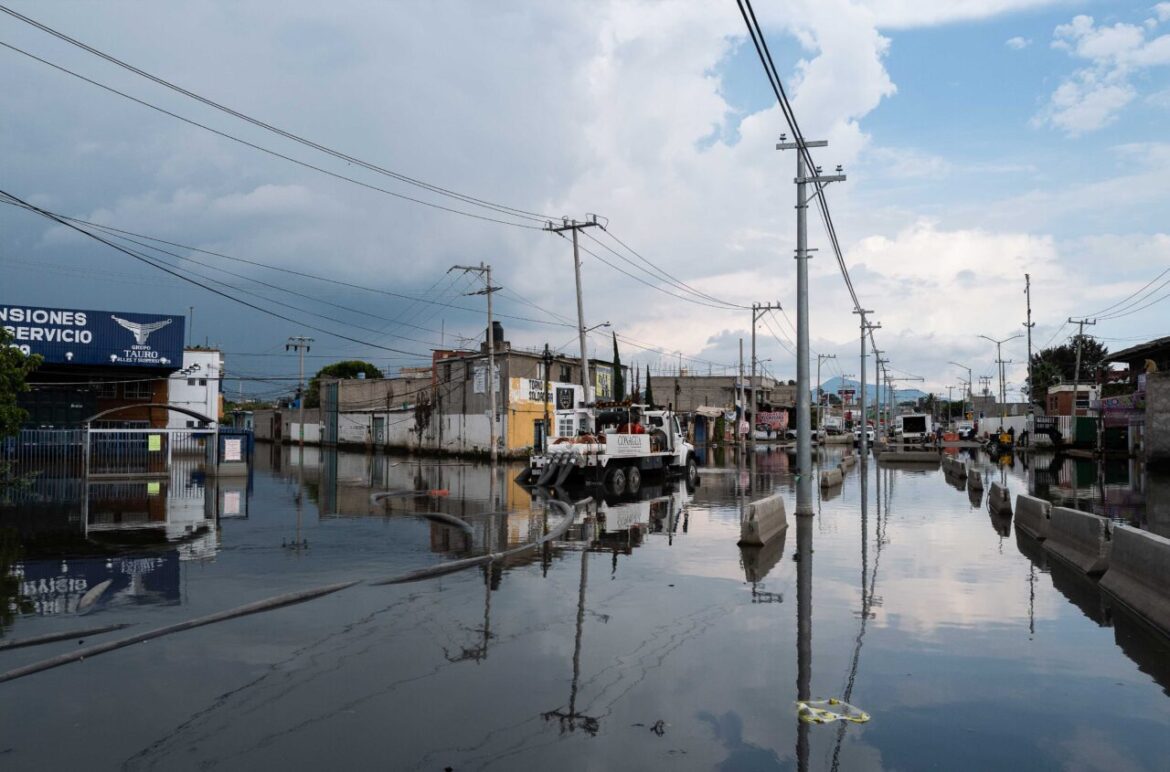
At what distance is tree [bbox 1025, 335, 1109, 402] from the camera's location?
9150cm

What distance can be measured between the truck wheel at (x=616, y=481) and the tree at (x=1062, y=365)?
245ft

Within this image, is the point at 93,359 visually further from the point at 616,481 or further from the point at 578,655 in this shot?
the point at 578,655

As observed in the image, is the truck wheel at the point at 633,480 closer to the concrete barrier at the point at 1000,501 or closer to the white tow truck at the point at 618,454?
the white tow truck at the point at 618,454

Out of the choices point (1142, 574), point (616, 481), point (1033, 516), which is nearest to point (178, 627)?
point (1142, 574)

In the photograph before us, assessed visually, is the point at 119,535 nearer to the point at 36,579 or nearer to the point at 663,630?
the point at 36,579

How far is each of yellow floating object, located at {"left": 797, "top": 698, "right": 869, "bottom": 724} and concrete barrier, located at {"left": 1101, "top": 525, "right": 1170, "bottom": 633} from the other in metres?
4.32

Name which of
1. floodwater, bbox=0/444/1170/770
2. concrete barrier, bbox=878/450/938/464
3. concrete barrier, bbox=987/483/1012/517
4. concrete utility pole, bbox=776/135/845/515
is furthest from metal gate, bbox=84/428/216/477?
concrete barrier, bbox=878/450/938/464

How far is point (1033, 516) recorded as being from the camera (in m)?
16.2

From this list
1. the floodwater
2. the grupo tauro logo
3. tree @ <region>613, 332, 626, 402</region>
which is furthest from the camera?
tree @ <region>613, 332, 626, 402</region>

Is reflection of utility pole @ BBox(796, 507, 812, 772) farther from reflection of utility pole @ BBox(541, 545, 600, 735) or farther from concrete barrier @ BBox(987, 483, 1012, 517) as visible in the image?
concrete barrier @ BBox(987, 483, 1012, 517)

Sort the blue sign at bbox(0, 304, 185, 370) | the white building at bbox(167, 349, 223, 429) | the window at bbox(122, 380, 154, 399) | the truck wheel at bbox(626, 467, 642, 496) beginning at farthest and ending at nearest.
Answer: the white building at bbox(167, 349, 223, 429), the window at bbox(122, 380, 154, 399), the blue sign at bbox(0, 304, 185, 370), the truck wheel at bbox(626, 467, 642, 496)

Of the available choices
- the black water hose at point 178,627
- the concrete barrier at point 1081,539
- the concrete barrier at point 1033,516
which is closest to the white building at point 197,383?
the black water hose at point 178,627

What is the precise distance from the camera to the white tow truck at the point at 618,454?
→ 26969 mm

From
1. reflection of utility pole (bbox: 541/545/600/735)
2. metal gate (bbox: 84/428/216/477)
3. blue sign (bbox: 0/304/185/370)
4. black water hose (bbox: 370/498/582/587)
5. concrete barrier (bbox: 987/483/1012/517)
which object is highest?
blue sign (bbox: 0/304/185/370)
